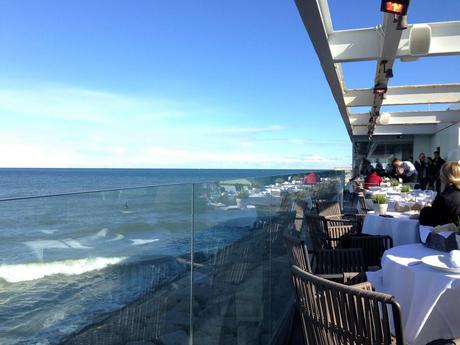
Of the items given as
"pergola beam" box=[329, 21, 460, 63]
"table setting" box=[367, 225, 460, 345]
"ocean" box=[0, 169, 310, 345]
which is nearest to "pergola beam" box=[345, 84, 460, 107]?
"pergola beam" box=[329, 21, 460, 63]

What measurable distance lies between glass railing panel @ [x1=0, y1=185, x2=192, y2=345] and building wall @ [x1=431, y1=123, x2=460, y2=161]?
1247 cm

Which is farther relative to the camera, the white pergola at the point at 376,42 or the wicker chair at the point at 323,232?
the white pergola at the point at 376,42

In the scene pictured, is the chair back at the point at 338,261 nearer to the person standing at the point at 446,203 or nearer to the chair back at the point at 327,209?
the person standing at the point at 446,203

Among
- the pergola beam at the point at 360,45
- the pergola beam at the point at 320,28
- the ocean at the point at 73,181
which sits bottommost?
the ocean at the point at 73,181

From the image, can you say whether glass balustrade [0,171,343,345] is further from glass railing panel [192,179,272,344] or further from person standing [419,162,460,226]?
person standing [419,162,460,226]

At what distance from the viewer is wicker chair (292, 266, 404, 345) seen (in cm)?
151

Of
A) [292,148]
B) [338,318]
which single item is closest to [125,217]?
[338,318]

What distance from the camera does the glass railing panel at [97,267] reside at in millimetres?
1063

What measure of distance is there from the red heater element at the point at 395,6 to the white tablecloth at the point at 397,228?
1996 mm

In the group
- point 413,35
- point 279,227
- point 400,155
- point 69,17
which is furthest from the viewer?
point 400,155

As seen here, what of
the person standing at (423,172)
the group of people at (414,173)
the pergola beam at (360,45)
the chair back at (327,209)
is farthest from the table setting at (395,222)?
the person standing at (423,172)

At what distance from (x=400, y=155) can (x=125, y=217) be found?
899 inches

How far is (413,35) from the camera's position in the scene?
511cm

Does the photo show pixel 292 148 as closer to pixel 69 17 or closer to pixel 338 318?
pixel 69 17
